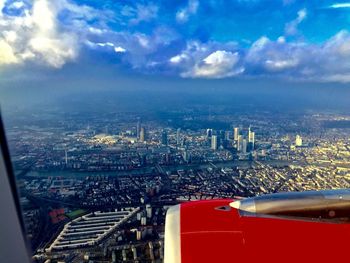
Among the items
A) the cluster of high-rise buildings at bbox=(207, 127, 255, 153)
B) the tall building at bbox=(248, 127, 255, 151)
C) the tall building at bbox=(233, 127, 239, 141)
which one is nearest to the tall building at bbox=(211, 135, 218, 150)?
the cluster of high-rise buildings at bbox=(207, 127, 255, 153)

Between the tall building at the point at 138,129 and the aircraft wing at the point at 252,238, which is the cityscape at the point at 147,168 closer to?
the tall building at the point at 138,129

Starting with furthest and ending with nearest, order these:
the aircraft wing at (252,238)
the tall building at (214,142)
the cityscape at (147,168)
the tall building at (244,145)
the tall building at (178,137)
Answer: the tall building at (178,137) < the tall building at (214,142) < the tall building at (244,145) < the cityscape at (147,168) < the aircraft wing at (252,238)

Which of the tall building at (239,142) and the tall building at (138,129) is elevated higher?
the tall building at (138,129)

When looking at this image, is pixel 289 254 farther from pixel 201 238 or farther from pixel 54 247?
pixel 54 247

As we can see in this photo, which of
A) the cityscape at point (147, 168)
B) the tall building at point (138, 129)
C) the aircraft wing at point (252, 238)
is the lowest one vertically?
the cityscape at point (147, 168)

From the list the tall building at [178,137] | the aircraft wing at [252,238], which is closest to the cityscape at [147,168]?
the tall building at [178,137]

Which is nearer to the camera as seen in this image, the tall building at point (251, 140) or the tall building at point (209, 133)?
the tall building at point (251, 140)

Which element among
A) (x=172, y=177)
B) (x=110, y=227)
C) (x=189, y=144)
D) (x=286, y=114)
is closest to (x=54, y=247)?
(x=110, y=227)

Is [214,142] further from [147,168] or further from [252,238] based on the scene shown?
[252,238]
